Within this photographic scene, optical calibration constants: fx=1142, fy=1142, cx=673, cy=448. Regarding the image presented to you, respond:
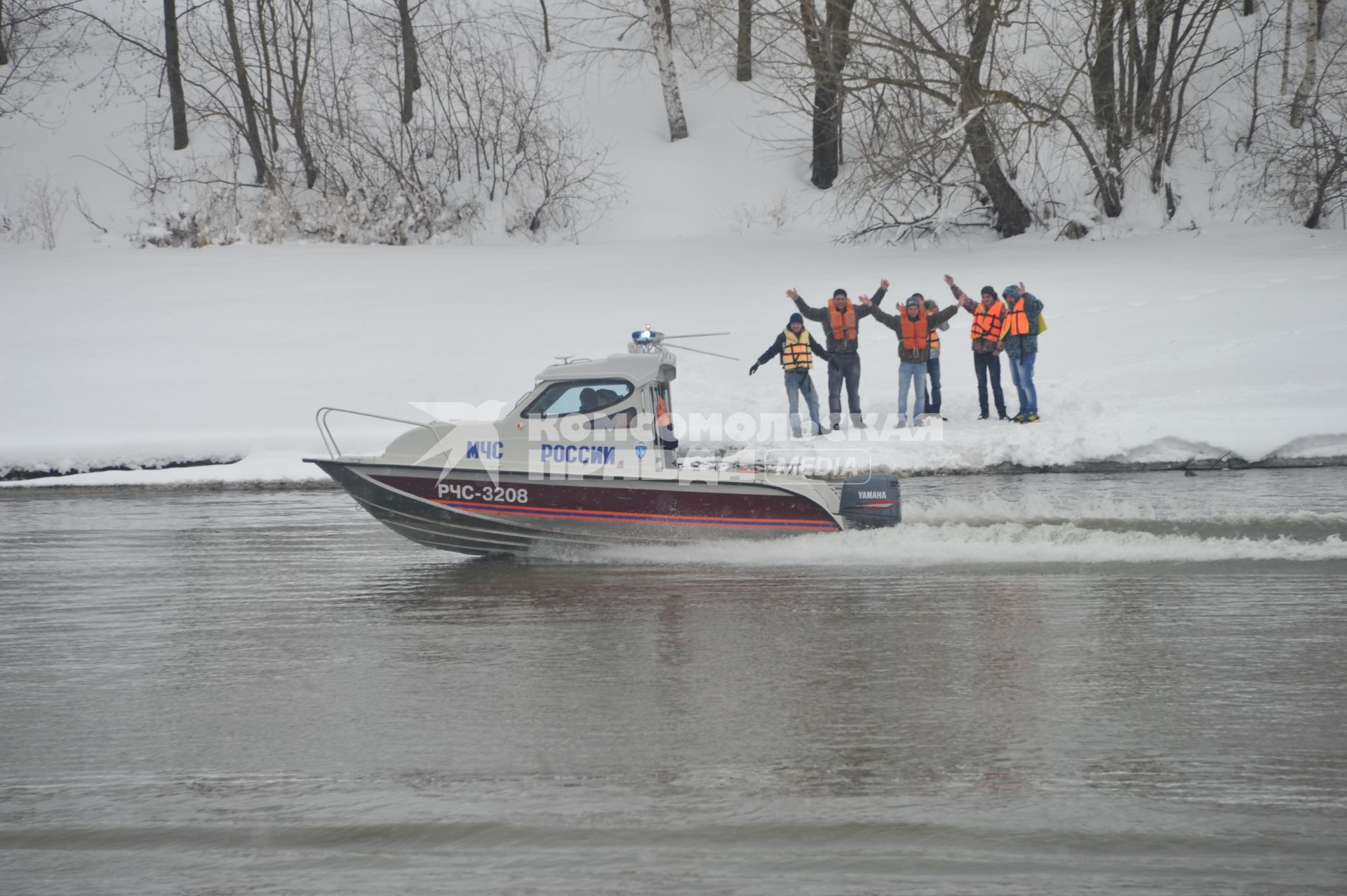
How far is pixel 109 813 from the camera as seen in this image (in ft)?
15.3

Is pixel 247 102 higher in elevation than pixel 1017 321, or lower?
higher

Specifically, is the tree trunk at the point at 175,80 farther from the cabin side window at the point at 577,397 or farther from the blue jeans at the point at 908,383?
the cabin side window at the point at 577,397

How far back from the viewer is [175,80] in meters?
31.9

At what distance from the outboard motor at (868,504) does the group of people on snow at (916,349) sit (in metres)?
6.31

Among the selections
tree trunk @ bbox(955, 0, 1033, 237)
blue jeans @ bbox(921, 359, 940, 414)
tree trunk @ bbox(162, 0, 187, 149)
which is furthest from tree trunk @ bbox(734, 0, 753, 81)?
blue jeans @ bbox(921, 359, 940, 414)

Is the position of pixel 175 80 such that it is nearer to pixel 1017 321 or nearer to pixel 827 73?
pixel 827 73

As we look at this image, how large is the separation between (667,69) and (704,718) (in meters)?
26.5

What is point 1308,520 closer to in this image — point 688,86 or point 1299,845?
point 1299,845

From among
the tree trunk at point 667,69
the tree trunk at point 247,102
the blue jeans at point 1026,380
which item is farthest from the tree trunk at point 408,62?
the blue jeans at point 1026,380

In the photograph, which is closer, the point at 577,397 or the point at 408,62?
the point at 577,397

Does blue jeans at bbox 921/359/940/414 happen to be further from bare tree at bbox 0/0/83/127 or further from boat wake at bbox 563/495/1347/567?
bare tree at bbox 0/0/83/127

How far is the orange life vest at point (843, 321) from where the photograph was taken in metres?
16.4

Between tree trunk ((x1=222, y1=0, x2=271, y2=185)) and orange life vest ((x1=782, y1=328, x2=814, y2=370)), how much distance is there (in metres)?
19.0

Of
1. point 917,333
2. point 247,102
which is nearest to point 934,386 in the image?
point 917,333
